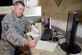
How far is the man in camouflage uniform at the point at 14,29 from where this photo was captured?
4.49 feet

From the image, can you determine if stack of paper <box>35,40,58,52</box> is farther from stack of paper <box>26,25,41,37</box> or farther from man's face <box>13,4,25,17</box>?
man's face <box>13,4,25,17</box>

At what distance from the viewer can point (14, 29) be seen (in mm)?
1503

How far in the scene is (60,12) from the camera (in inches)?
83.7

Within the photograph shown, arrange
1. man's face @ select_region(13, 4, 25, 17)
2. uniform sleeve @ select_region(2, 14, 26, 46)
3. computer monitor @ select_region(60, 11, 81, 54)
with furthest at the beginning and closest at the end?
man's face @ select_region(13, 4, 25, 17)
uniform sleeve @ select_region(2, 14, 26, 46)
computer monitor @ select_region(60, 11, 81, 54)

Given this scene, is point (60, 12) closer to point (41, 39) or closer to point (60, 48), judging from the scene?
point (41, 39)

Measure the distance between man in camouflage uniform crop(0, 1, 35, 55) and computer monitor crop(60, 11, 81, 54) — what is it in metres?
0.31

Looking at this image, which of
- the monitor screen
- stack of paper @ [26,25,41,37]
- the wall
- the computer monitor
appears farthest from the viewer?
the monitor screen

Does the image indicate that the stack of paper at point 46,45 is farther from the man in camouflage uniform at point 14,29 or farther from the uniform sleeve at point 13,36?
the uniform sleeve at point 13,36

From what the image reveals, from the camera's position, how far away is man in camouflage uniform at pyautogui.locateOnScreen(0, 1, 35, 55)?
1.37 meters

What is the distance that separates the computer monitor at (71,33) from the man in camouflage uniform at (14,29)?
0.31 m

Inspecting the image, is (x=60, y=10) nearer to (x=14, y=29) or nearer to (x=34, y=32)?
(x=34, y=32)

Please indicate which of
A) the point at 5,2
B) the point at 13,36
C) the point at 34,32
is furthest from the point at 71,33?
the point at 5,2

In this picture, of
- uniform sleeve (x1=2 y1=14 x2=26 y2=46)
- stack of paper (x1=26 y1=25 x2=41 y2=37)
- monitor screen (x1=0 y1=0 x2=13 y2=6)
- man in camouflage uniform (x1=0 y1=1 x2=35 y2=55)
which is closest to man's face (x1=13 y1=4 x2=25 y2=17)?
man in camouflage uniform (x1=0 y1=1 x2=35 y2=55)

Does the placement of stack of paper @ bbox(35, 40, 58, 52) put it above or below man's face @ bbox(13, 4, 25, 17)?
below
